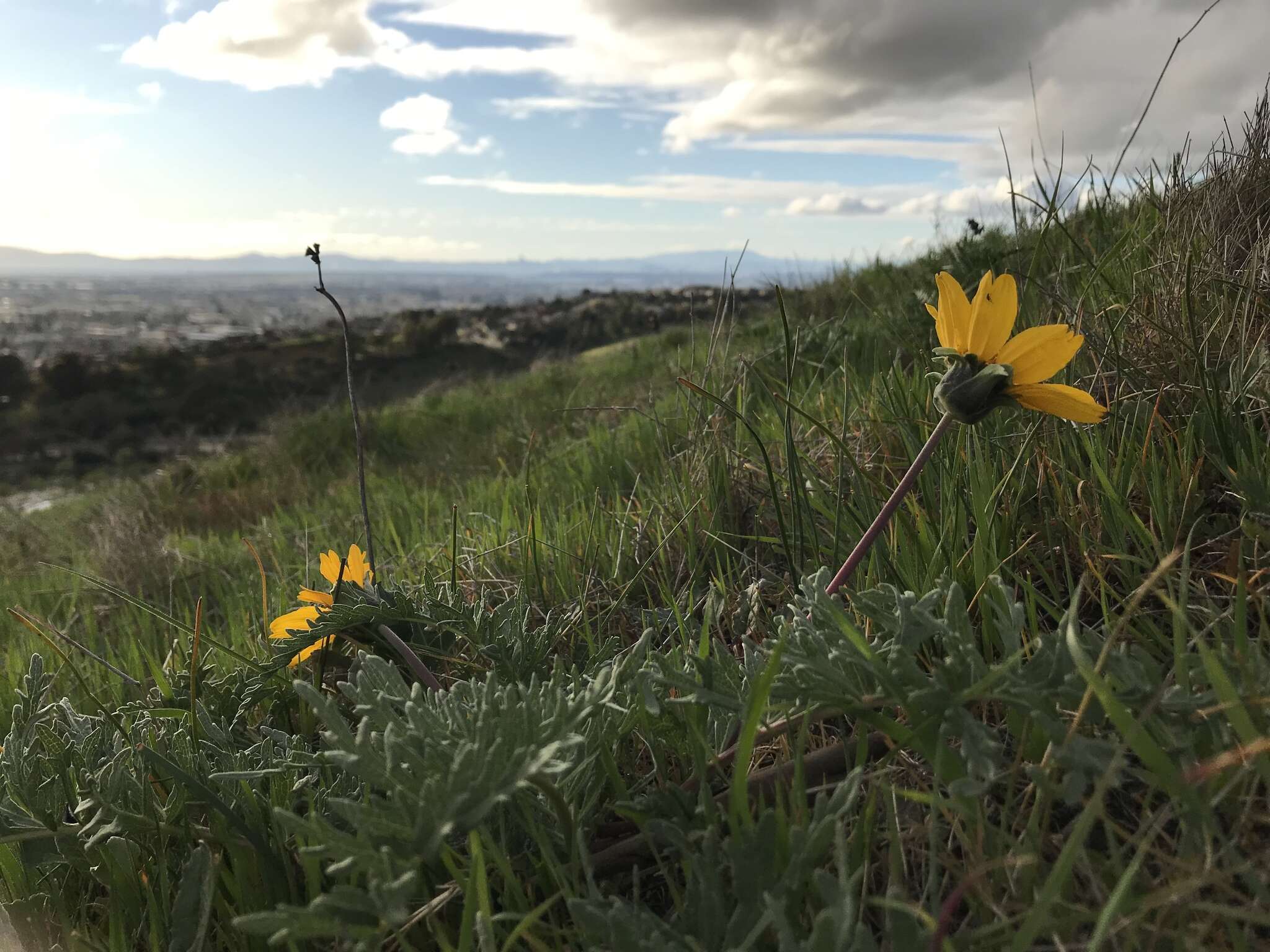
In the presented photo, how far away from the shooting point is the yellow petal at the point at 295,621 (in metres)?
1.47

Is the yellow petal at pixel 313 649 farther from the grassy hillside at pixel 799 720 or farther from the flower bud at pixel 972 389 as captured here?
the flower bud at pixel 972 389

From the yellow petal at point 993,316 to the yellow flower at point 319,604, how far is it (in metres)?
A: 1.17

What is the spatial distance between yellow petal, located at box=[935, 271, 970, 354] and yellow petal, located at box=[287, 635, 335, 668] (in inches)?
47.3

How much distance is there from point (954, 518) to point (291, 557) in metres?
3.15

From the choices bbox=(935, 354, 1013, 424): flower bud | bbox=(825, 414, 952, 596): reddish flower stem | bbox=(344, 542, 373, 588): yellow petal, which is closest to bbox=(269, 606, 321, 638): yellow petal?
bbox=(344, 542, 373, 588): yellow petal

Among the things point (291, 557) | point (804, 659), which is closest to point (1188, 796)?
point (804, 659)

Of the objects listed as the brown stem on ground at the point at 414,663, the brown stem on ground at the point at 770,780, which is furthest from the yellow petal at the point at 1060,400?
the brown stem on ground at the point at 414,663

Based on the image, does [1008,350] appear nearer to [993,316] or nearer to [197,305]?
[993,316]

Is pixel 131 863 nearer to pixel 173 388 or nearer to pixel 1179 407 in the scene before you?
pixel 1179 407

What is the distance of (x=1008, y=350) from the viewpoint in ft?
4.10

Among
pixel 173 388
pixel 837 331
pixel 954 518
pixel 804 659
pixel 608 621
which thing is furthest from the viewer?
pixel 173 388

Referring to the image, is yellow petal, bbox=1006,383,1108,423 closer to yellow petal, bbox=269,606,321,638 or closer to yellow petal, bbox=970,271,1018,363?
yellow petal, bbox=970,271,1018,363

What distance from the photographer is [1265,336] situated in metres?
1.69

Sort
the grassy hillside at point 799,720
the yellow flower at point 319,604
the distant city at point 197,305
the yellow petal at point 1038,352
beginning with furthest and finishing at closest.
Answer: the distant city at point 197,305 → the yellow flower at point 319,604 → the yellow petal at point 1038,352 → the grassy hillside at point 799,720
